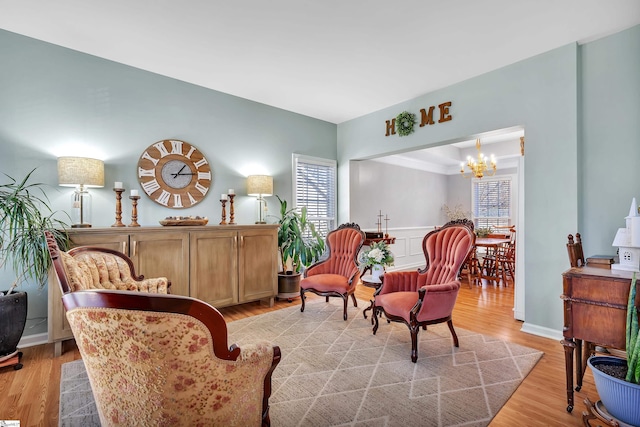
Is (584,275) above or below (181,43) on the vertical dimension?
below

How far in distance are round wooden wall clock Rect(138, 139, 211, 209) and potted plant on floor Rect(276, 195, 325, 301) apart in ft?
3.98

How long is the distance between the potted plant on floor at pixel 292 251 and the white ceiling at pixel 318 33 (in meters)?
1.94

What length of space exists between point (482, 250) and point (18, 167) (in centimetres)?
814

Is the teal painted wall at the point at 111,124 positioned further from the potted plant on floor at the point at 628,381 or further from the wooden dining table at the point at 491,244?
the potted plant on floor at the point at 628,381

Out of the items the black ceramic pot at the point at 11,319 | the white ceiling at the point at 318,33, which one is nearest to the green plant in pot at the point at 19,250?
the black ceramic pot at the point at 11,319

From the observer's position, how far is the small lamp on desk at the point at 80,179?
2.87 m

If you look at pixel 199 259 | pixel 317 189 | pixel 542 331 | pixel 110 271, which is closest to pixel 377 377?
pixel 542 331

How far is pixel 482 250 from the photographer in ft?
23.5

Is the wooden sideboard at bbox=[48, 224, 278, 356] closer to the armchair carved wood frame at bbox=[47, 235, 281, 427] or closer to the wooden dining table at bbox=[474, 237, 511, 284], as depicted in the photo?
the armchair carved wood frame at bbox=[47, 235, 281, 427]

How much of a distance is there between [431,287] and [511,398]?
0.89 meters

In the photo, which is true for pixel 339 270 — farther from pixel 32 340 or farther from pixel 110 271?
pixel 32 340

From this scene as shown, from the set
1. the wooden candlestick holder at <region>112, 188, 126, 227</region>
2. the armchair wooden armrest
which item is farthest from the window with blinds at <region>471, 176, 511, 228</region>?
the wooden candlestick holder at <region>112, 188, 126, 227</region>

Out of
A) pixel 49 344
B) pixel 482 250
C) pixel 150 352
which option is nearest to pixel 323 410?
pixel 150 352

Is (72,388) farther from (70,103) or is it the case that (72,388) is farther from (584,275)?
(584,275)
